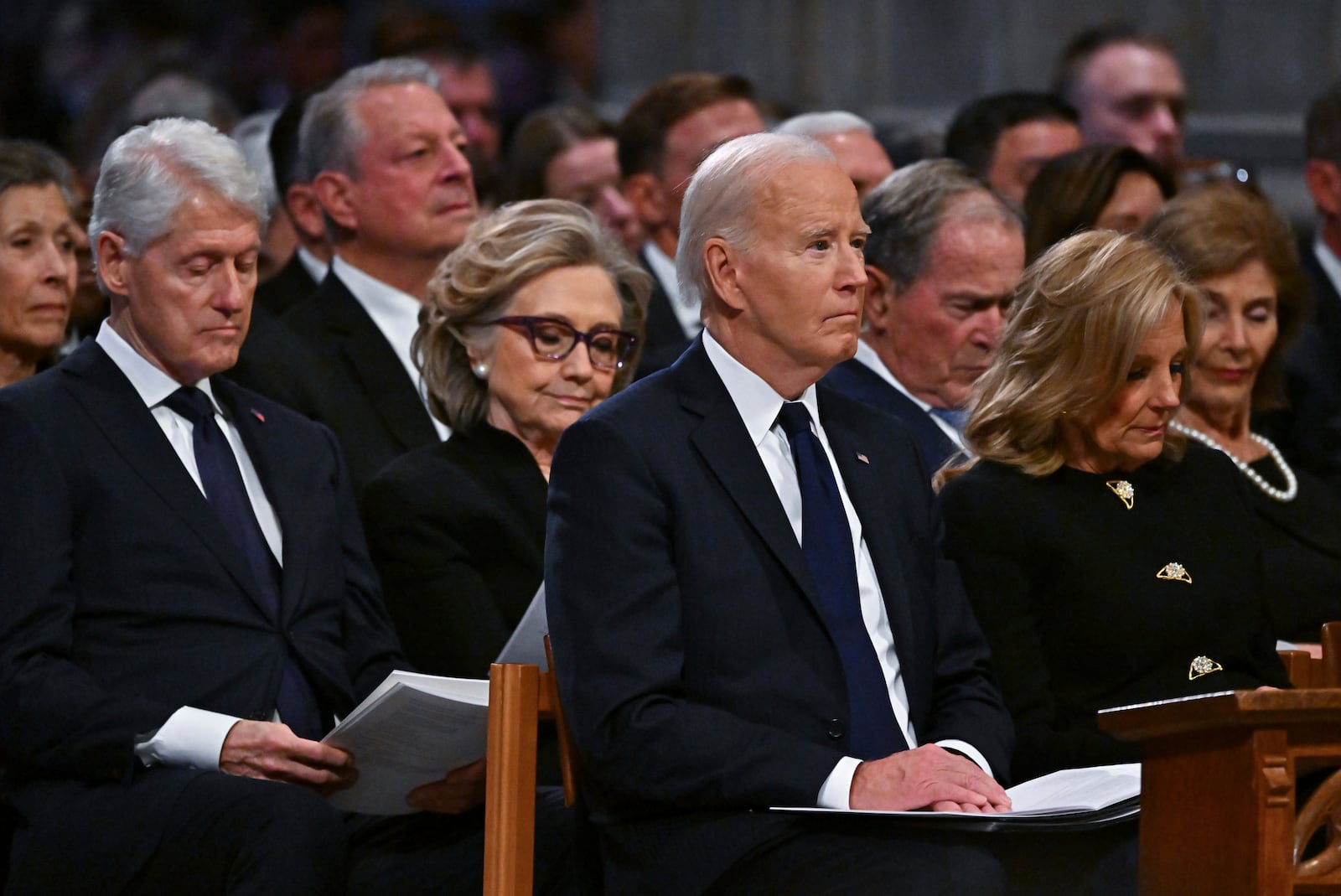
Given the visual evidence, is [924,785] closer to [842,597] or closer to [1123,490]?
[842,597]

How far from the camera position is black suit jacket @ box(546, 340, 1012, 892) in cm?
278

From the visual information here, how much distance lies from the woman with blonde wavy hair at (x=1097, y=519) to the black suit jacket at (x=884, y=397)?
65 cm

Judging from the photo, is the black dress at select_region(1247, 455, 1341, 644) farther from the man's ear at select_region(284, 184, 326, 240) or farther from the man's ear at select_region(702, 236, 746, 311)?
the man's ear at select_region(284, 184, 326, 240)

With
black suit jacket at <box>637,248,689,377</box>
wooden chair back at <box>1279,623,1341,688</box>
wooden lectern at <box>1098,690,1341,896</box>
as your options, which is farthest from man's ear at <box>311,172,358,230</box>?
wooden lectern at <box>1098,690,1341,896</box>

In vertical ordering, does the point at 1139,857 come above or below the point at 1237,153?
below

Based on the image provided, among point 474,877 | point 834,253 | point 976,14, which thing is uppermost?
point 976,14

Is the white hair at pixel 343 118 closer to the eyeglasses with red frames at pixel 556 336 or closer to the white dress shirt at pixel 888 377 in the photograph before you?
the eyeglasses with red frames at pixel 556 336

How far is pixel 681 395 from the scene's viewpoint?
120 inches

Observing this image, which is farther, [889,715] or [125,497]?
[125,497]

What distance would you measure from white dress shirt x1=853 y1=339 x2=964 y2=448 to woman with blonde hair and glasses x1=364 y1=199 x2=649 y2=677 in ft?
1.86

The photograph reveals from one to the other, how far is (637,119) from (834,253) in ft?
10.1

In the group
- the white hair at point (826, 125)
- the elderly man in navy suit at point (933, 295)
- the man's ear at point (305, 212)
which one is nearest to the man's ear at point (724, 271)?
the elderly man in navy suit at point (933, 295)

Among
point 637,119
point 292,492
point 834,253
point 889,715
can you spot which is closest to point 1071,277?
point 834,253

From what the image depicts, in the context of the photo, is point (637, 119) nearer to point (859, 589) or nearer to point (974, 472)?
point (974, 472)
